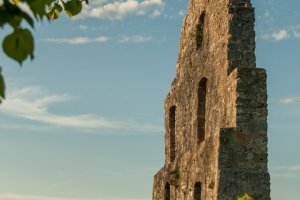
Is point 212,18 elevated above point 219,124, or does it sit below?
above

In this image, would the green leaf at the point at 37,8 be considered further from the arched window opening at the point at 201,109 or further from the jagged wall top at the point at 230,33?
the arched window opening at the point at 201,109

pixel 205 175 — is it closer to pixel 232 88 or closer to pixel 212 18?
pixel 232 88

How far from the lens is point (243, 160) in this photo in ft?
44.4

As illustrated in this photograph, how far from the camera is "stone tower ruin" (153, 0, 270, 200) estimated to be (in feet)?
44.4

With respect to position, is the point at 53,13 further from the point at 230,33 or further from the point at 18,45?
the point at 230,33

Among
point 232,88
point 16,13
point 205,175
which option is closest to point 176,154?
point 205,175

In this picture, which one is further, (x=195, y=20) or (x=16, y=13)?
(x=195, y=20)

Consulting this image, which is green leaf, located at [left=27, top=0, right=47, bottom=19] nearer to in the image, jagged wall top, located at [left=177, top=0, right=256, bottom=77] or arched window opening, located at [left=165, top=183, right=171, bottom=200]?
jagged wall top, located at [left=177, top=0, right=256, bottom=77]

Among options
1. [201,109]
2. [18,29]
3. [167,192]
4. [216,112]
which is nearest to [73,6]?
[18,29]

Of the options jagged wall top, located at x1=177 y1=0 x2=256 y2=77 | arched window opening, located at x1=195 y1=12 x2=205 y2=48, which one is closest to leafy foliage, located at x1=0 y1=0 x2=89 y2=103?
jagged wall top, located at x1=177 y1=0 x2=256 y2=77

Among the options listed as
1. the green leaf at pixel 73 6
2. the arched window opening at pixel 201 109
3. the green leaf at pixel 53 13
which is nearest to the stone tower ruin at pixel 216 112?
the arched window opening at pixel 201 109

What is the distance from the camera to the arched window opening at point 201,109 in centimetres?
1641

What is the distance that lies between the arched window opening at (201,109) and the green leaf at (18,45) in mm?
13413

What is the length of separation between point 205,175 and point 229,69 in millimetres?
2479
